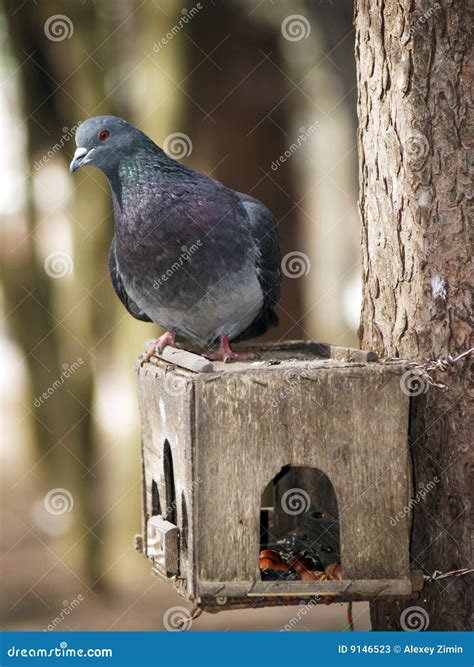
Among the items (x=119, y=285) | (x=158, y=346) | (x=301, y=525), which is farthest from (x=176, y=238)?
(x=301, y=525)

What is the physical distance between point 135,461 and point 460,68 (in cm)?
448

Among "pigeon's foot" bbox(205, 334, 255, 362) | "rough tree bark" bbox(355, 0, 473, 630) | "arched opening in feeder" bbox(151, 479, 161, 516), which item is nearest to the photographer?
"rough tree bark" bbox(355, 0, 473, 630)

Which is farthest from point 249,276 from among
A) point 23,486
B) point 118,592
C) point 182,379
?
point 23,486

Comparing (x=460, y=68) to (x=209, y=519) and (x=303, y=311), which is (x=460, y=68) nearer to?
(x=209, y=519)

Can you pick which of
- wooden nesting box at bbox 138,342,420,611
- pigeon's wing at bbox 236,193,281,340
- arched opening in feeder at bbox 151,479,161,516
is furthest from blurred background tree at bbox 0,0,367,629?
wooden nesting box at bbox 138,342,420,611

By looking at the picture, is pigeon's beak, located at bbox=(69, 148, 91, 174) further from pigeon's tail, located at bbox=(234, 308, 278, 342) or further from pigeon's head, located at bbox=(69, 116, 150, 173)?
pigeon's tail, located at bbox=(234, 308, 278, 342)

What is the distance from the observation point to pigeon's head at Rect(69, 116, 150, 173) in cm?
372

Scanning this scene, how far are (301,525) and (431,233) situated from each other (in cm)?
126

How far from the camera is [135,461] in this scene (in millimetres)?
7039

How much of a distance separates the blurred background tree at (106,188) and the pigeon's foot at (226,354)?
2.26 meters

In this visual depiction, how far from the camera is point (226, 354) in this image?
145 inches

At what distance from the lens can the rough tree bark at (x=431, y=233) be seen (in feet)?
10.4

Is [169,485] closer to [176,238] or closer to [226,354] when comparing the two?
[226,354]

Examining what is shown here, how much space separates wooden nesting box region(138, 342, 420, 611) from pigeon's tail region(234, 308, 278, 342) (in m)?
1.02
